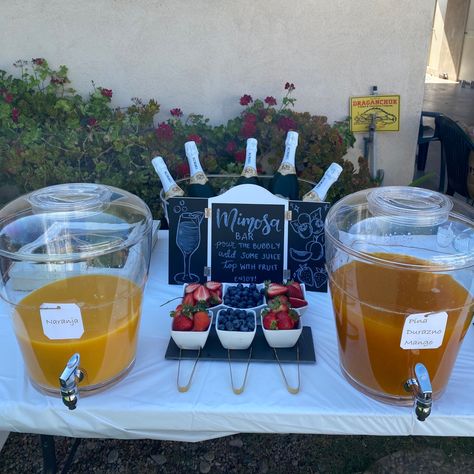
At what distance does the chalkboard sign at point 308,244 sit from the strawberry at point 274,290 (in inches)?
6.3

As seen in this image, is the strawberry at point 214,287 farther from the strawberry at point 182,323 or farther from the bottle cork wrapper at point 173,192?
the bottle cork wrapper at point 173,192

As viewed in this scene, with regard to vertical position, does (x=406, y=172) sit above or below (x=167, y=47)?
below

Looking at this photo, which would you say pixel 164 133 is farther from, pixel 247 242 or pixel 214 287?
pixel 214 287

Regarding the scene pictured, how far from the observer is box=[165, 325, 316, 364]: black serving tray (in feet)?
3.12

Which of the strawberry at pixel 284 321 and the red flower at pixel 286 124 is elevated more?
the red flower at pixel 286 124

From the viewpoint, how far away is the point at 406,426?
843 mm

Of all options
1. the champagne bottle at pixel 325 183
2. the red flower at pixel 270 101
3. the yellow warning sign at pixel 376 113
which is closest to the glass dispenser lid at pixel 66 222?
the champagne bottle at pixel 325 183

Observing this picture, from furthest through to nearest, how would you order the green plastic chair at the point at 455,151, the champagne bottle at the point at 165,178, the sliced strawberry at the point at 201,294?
the green plastic chair at the point at 455,151 < the champagne bottle at the point at 165,178 < the sliced strawberry at the point at 201,294

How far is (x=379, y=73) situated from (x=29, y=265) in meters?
2.34

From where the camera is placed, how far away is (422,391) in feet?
2.39

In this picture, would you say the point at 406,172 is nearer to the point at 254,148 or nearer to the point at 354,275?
the point at 254,148

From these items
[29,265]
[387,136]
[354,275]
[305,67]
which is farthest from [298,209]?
[387,136]

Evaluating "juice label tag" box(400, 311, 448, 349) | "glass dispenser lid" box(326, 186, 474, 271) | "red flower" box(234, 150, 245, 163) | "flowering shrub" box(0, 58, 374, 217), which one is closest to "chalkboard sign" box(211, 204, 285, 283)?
"glass dispenser lid" box(326, 186, 474, 271)

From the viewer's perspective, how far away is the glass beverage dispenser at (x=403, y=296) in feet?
2.52
